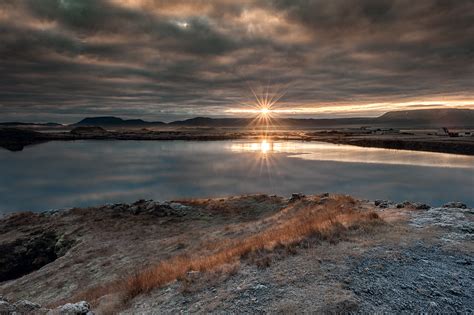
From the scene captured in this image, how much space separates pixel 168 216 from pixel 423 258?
76.0 feet

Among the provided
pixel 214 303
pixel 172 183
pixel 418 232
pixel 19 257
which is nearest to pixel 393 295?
pixel 214 303

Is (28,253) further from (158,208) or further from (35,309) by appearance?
(35,309)

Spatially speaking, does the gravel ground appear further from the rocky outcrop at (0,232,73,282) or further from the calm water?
the calm water

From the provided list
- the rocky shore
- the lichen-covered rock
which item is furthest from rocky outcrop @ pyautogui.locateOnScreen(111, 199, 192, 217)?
the lichen-covered rock

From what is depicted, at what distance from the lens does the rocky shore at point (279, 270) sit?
8.06 metres

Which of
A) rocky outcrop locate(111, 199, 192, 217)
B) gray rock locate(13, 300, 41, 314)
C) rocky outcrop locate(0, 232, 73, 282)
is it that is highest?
gray rock locate(13, 300, 41, 314)

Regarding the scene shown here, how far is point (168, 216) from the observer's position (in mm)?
29141

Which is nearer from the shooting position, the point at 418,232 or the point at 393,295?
the point at 393,295

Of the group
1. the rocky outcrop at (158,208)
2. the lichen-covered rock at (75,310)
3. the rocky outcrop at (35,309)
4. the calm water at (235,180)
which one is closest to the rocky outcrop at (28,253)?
the rocky outcrop at (158,208)

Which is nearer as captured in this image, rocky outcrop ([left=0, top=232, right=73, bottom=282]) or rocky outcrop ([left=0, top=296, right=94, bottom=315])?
rocky outcrop ([left=0, top=296, right=94, bottom=315])

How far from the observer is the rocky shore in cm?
806

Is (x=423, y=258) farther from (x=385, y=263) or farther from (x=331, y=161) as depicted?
(x=331, y=161)

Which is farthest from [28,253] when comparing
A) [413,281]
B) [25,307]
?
[413,281]

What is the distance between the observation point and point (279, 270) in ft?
32.4
